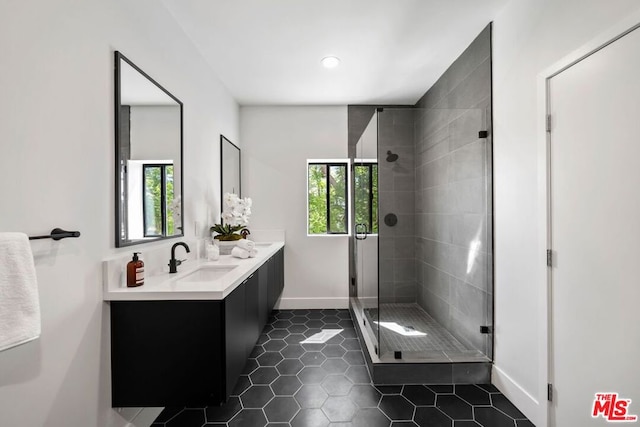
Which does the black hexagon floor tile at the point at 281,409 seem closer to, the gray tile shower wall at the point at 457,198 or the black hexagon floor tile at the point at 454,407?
the black hexagon floor tile at the point at 454,407

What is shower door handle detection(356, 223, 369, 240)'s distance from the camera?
2.86 meters

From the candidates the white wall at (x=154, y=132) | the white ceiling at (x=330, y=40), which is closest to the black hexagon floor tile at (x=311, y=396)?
the white wall at (x=154, y=132)

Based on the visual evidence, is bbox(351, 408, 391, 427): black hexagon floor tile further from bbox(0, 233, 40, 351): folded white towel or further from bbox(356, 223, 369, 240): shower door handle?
bbox(0, 233, 40, 351): folded white towel

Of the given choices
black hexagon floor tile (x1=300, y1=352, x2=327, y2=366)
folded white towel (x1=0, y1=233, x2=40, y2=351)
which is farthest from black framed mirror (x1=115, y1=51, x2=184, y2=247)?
black hexagon floor tile (x1=300, y1=352, x2=327, y2=366)

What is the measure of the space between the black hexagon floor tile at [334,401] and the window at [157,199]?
3.85 feet

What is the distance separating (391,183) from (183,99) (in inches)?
71.3

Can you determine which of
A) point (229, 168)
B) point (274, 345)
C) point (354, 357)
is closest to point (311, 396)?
point (354, 357)

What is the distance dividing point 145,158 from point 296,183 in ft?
7.29

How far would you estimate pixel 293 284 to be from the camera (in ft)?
12.7

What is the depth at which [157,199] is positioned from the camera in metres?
1.87

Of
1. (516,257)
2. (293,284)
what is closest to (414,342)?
(516,257)

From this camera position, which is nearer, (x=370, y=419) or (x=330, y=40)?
(x=370, y=419)

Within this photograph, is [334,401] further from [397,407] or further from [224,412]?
[224,412]

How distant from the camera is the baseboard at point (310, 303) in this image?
386cm
